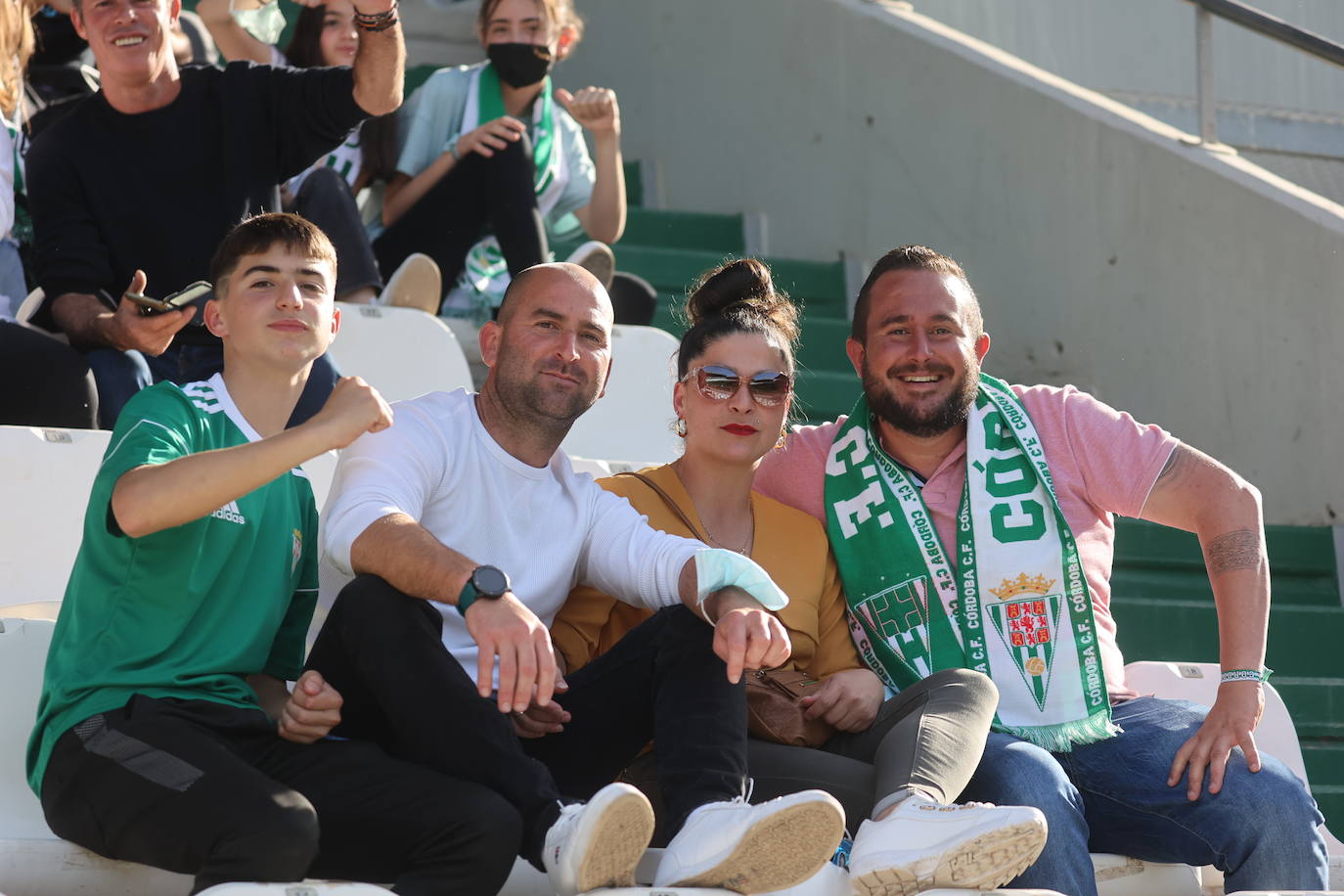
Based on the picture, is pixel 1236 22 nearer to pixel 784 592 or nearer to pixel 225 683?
pixel 784 592

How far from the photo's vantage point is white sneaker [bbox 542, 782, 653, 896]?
1.75 m

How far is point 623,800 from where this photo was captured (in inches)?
69.1

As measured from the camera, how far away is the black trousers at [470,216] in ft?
13.1

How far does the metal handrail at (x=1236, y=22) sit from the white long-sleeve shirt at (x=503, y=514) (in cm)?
267

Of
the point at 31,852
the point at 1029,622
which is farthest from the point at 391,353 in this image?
the point at 31,852

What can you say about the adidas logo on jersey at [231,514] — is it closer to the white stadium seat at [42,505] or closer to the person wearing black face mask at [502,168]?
the white stadium seat at [42,505]

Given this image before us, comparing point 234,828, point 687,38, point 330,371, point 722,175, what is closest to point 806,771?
point 234,828

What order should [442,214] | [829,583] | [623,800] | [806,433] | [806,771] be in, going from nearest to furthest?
[623,800]
[806,771]
[829,583]
[806,433]
[442,214]

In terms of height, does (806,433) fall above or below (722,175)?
below

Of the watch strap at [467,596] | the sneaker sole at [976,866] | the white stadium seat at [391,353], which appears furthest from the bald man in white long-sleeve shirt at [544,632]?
the white stadium seat at [391,353]

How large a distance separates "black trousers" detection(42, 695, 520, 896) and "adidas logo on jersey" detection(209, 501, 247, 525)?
0.23 metres

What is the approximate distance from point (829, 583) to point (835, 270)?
281 cm

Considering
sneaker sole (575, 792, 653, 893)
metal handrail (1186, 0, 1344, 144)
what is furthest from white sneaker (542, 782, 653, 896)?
metal handrail (1186, 0, 1344, 144)

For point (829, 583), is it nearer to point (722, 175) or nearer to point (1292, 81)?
point (722, 175)
